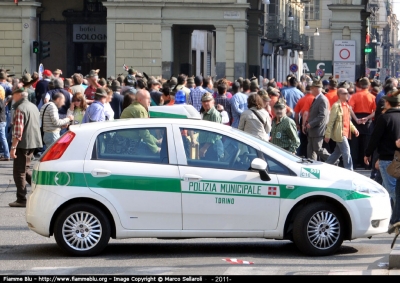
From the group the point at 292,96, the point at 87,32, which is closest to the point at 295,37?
the point at 87,32

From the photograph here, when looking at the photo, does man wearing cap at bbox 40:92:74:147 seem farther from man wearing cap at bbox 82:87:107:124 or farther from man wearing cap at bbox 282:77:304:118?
man wearing cap at bbox 282:77:304:118

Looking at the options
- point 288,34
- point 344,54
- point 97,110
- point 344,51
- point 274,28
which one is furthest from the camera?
point 288,34

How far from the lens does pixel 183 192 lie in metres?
10.2

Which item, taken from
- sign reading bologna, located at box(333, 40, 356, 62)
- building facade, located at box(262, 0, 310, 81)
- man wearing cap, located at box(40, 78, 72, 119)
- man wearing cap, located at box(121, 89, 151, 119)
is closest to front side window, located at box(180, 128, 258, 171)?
man wearing cap, located at box(121, 89, 151, 119)

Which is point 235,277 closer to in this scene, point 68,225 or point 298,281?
point 298,281

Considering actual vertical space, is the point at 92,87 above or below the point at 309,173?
above

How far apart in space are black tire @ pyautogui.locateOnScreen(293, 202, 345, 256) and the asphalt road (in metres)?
0.12

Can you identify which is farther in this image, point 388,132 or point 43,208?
point 388,132

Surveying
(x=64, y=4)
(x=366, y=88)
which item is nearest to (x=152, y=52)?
(x=64, y=4)

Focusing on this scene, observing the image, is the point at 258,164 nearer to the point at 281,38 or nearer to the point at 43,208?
the point at 43,208

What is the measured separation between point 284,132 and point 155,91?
575cm

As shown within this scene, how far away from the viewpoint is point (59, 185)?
1023 centimetres

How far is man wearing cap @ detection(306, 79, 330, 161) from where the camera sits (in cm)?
1798

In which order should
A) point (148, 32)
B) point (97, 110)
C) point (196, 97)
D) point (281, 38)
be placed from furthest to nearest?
point (281, 38) → point (148, 32) → point (196, 97) → point (97, 110)
